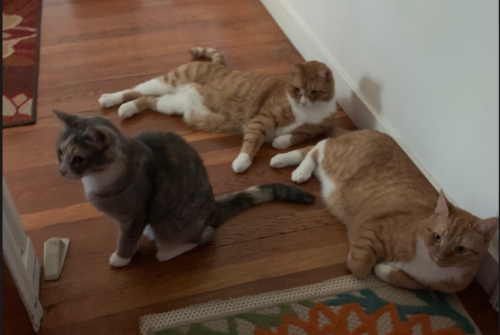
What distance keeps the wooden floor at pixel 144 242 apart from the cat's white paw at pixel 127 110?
0.14 feet

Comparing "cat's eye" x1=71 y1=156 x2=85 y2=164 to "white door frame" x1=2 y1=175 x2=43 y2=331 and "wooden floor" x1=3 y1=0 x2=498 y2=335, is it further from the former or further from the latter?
"wooden floor" x1=3 y1=0 x2=498 y2=335

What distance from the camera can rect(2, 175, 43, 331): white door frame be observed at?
54.1 inches

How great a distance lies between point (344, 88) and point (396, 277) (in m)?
1.08

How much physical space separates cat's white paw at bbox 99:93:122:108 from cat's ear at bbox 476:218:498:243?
166cm

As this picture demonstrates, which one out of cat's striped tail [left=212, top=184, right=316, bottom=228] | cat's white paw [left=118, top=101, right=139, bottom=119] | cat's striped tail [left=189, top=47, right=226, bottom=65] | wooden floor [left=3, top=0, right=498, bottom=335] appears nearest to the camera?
wooden floor [left=3, top=0, right=498, bottom=335]

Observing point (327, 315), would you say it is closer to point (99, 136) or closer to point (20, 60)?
point (99, 136)

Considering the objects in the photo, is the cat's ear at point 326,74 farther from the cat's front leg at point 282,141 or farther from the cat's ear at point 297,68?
the cat's front leg at point 282,141

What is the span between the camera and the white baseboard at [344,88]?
1.72m

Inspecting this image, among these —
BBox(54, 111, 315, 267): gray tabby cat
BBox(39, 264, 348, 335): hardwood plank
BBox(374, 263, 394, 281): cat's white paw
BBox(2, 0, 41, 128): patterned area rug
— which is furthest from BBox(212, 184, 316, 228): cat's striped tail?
BBox(2, 0, 41, 128): patterned area rug

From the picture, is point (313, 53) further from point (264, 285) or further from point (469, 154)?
point (264, 285)

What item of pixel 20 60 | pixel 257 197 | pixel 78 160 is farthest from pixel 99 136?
pixel 20 60

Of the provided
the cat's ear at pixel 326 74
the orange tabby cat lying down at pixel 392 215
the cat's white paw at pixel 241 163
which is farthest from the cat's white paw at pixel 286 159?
the cat's ear at pixel 326 74

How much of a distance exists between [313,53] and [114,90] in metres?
1.04

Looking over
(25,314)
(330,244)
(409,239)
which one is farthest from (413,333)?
(25,314)
